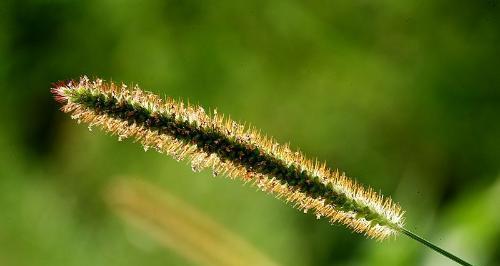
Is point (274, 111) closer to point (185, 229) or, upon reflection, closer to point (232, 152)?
point (185, 229)

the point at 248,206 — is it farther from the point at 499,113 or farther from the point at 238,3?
the point at 499,113

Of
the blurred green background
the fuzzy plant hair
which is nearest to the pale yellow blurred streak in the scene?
the blurred green background

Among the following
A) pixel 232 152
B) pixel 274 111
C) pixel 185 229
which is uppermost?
pixel 274 111

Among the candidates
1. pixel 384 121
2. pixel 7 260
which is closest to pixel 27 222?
pixel 7 260

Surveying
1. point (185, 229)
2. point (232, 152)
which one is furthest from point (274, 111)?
point (232, 152)

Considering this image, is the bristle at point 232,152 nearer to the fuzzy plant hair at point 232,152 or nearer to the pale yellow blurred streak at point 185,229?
the fuzzy plant hair at point 232,152

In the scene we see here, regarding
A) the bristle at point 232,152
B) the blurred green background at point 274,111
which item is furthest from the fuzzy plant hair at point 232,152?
the blurred green background at point 274,111
